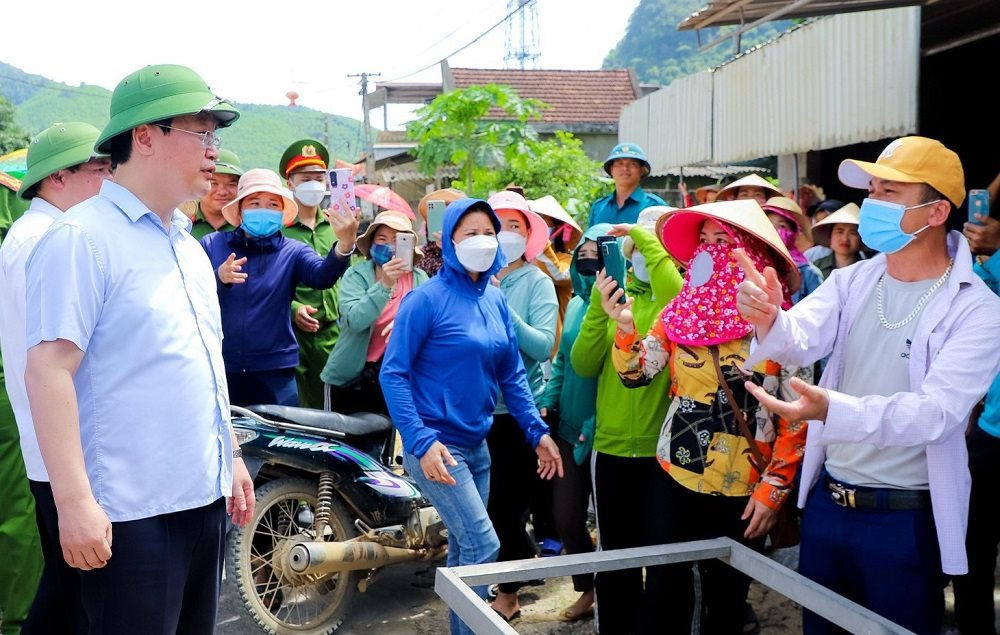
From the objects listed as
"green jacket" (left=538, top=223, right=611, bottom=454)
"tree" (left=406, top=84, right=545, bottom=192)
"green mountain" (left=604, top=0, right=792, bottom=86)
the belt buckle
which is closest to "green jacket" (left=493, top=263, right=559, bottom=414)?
"green jacket" (left=538, top=223, right=611, bottom=454)

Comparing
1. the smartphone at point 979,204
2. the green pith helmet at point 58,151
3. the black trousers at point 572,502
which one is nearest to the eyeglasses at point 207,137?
the green pith helmet at point 58,151

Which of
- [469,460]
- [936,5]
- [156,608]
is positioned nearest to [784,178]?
[936,5]

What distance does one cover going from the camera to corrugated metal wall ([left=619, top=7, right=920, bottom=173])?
6.12 meters

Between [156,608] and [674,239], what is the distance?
2252mm

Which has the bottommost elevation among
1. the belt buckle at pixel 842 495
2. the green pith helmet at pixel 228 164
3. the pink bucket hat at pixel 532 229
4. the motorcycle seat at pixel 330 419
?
the motorcycle seat at pixel 330 419

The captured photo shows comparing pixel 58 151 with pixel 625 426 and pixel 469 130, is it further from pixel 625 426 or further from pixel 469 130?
pixel 469 130

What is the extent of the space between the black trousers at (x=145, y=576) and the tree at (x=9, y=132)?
92.7ft

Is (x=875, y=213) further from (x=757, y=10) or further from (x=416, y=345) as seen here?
(x=757, y=10)

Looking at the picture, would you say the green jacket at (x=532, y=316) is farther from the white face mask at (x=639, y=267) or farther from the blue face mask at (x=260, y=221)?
the blue face mask at (x=260, y=221)

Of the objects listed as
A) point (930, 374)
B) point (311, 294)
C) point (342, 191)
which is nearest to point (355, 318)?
point (342, 191)

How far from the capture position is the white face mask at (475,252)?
381 centimetres

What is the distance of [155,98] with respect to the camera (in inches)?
95.3

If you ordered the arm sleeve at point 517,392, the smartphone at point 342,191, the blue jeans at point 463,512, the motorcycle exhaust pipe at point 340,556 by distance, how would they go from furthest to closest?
1. the smartphone at point 342,191
2. the motorcycle exhaust pipe at point 340,556
3. the arm sleeve at point 517,392
4. the blue jeans at point 463,512

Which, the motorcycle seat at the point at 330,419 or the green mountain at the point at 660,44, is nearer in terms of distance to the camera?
the motorcycle seat at the point at 330,419
